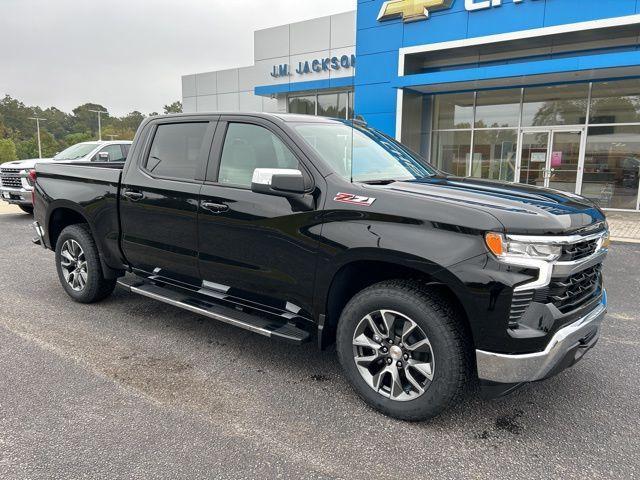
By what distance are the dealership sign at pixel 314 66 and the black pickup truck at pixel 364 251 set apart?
15.0 meters

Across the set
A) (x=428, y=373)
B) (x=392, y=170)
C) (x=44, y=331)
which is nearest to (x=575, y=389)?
(x=428, y=373)

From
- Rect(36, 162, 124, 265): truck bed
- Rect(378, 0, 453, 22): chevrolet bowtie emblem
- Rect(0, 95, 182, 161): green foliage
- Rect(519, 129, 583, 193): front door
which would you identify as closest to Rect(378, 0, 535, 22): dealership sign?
Rect(378, 0, 453, 22): chevrolet bowtie emblem

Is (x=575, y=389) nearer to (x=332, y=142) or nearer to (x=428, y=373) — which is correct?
(x=428, y=373)

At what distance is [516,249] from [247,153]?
6.88ft

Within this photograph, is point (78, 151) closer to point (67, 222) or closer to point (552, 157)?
point (67, 222)

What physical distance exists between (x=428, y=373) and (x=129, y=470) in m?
1.70

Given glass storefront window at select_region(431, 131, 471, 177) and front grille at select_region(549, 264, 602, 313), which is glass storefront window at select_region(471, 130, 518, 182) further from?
front grille at select_region(549, 264, 602, 313)

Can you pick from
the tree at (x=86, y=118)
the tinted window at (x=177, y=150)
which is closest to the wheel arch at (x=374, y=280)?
the tinted window at (x=177, y=150)

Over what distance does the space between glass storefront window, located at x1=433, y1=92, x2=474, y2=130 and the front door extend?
74.9 inches

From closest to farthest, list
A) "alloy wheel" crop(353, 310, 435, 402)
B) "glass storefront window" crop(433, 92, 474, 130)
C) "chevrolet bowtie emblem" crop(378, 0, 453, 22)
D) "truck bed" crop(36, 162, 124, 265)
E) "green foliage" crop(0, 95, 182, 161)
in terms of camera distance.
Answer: "alloy wheel" crop(353, 310, 435, 402), "truck bed" crop(36, 162, 124, 265), "chevrolet bowtie emblem" crop(378, 0, 453, 22), "glass storefront window" crop(433, 92, 474, 130), "green foliage" crop(0, 95, 182, 161)

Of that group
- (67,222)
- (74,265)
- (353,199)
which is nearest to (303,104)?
(67,222)

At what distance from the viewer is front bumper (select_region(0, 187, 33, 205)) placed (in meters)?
11.4

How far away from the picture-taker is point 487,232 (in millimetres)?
2553

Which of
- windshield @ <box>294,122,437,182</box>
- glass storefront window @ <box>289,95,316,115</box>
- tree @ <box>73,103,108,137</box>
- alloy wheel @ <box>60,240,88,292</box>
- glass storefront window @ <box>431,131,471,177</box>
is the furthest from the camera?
tree @ <box>73,103,108,137</box>
